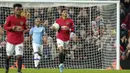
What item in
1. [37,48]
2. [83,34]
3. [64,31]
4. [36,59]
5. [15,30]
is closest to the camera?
[15,30]

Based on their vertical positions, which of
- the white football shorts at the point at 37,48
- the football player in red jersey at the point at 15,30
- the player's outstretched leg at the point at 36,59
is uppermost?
the football player in red jersey at the point at 15,30

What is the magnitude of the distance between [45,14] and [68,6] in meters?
1.02

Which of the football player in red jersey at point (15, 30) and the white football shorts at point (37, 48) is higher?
the football player in red jersey at point (15, 30)

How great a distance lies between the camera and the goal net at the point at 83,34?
2134cm

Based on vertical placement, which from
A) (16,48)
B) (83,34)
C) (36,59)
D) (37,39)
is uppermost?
(83,34)

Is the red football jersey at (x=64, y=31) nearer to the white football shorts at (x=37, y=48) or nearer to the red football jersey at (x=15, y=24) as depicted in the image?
the red football jersey at (x=15, y=24)

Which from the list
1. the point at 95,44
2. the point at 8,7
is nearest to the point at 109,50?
the point at 95,44

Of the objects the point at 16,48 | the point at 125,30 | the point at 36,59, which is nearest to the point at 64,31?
the point at 16,48

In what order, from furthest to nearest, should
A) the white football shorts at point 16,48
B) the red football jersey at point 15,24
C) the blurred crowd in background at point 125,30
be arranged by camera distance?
the blurred crowd in background at point 125,30
the red football jersey at point 15,24
the white football shorts at point 16,48

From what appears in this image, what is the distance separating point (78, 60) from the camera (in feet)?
70.0

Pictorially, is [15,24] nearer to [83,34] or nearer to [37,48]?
[37,48]

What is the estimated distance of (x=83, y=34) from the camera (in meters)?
21.8

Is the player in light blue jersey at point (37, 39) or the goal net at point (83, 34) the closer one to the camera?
the player in light blue jersey at point (37, 39)

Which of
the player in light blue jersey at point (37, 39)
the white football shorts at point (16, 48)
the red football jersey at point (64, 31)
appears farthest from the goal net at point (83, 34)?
the white football shorts at point (16, 48)
